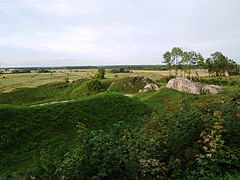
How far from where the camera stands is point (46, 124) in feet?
33.0

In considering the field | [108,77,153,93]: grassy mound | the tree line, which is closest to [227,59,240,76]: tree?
the tree line

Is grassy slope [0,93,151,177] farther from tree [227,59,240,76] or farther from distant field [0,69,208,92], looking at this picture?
tree [227,59,240,76]

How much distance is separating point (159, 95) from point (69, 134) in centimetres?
1336

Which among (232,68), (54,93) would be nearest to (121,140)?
(54,93)

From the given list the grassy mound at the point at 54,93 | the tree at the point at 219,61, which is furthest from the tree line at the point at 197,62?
the grassy mound at the point at 54,93

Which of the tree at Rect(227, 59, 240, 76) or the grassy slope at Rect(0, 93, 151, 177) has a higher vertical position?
the tree at Rect(227, 59, 240, 76)

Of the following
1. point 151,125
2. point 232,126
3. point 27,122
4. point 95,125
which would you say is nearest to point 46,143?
point 27,122

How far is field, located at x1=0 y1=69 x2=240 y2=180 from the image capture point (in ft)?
10.9

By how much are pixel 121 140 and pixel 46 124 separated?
8.08 meters

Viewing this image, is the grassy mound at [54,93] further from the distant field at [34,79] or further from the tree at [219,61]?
the tree at [219,61]

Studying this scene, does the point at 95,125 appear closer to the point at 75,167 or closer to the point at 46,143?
the point at 46,143

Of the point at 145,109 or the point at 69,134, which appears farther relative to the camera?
the point at 145,109

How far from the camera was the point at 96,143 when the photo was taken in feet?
11.4

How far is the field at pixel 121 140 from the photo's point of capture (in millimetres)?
3334
